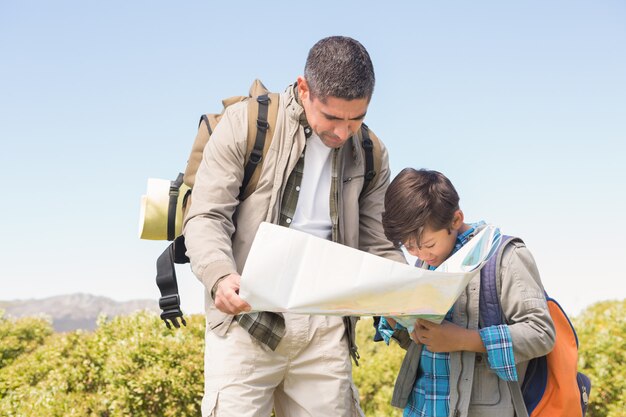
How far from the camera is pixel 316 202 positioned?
2902mm

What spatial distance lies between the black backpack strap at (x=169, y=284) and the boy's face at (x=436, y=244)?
3.26 ft

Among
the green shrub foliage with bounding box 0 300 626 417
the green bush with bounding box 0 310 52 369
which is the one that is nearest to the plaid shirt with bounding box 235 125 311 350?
the green shrub foliage with bounding box 0 300 626 417

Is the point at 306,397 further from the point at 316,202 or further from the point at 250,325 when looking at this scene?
the point at 316,202

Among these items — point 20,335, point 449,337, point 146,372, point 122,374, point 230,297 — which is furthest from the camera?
point 20,335

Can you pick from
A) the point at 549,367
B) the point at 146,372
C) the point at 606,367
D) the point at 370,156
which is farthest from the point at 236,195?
the point at 606,367

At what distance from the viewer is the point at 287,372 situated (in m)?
2.89

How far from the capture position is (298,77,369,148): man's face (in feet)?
8.43

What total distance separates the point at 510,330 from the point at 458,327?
0.18 m

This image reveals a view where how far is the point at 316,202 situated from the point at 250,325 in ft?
1.88

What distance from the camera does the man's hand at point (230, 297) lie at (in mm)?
2291

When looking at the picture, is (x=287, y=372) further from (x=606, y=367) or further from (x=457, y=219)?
(x=606, y=367)

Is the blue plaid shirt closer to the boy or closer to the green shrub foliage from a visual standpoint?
the boy

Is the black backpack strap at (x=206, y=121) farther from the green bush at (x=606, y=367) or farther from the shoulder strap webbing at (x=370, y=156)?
the green bush at (x=606, y=367)

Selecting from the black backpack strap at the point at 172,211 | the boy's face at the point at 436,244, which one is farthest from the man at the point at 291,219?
the boy's face at the point at 436,244
